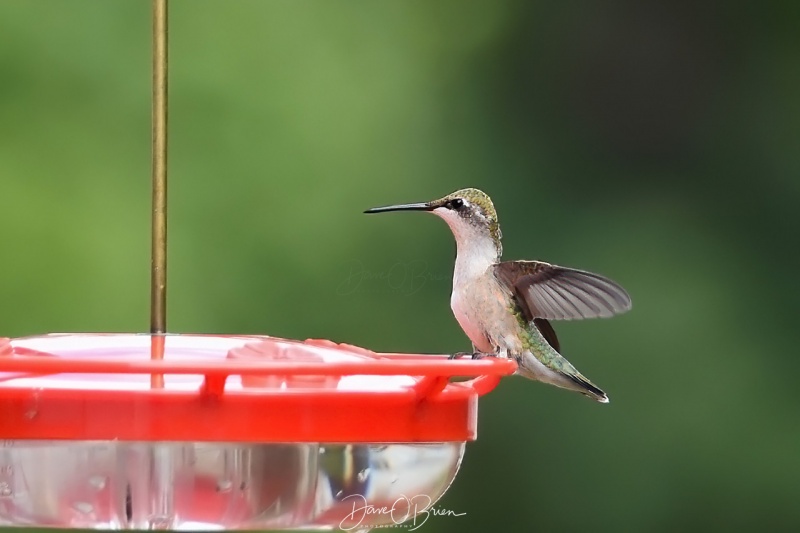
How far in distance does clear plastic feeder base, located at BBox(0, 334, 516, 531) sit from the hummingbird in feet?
3.24

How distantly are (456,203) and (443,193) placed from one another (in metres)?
2.65

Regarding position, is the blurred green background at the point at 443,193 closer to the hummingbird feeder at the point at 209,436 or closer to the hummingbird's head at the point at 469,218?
the hummingbird's head at the point at 469,218

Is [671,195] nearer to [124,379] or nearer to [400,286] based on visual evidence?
[400,286]

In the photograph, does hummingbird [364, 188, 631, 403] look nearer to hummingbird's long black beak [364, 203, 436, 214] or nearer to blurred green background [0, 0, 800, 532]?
hummingbird's long black beak [364, 203, 436, 214]

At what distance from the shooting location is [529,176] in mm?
5625

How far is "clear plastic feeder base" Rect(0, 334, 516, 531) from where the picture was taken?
152cm

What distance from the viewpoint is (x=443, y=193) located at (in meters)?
5.53

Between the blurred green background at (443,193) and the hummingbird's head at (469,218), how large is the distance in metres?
2.15

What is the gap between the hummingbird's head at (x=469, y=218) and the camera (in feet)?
9.39

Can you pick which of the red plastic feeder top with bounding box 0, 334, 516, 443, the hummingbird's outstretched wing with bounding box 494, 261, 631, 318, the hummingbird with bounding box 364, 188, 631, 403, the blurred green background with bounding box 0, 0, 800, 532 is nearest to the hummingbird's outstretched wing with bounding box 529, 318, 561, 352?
the hummingbird with bounding box 364, 188, 631, 403

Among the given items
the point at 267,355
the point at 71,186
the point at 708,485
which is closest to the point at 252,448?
the point at 267,355

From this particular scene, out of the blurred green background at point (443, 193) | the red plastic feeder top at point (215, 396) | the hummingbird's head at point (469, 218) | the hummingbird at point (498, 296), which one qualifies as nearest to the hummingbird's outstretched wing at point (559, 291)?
the hummingbird at point (498, 296)

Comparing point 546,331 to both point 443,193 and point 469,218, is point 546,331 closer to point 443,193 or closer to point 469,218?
point 469,218

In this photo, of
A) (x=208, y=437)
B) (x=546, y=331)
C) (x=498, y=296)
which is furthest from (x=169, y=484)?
(x=546, y=331)
